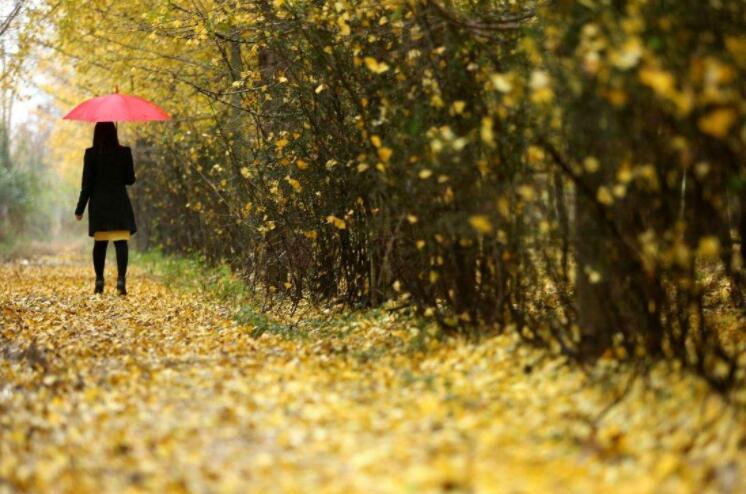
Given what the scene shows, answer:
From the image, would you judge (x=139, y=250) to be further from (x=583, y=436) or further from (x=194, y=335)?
(x=583, y=436)

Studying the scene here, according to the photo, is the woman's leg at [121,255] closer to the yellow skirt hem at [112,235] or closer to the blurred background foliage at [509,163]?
the yellow skirt hem at [112,235]

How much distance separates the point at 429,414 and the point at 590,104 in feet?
5.24

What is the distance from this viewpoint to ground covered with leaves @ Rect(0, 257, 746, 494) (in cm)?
375

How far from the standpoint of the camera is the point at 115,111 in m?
10.0

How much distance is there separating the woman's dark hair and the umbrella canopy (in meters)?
0.61

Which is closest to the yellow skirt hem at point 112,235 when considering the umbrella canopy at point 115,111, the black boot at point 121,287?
the black boot at point 121,287

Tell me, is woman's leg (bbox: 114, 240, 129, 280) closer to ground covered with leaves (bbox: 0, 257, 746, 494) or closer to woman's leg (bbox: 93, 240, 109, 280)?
woman's leg (bbox: 93, 240, 109, 280)

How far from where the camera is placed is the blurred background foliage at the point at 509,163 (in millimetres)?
4344

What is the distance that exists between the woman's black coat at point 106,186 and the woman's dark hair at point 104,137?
0.05 metres

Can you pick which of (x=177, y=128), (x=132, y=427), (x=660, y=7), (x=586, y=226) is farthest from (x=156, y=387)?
(x=177, y=128)

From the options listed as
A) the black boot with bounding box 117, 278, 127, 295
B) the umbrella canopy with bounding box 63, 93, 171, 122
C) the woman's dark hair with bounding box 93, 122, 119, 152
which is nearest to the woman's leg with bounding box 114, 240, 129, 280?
the black boot with bounding box 117, 278, 127, 295

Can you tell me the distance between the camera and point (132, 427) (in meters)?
4.75

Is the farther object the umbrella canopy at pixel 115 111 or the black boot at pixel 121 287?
the black boot at pixel 121 287

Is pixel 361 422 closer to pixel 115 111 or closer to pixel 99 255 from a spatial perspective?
pixel 115 111
